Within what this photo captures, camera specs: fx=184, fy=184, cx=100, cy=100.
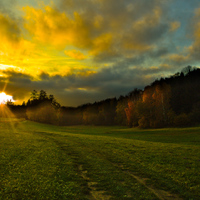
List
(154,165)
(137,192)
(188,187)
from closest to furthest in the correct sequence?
(137,192)
(188,187)
(154,165)

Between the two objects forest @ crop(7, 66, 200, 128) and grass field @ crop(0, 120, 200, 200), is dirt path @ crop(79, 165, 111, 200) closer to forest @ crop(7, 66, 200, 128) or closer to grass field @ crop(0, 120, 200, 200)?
grass field @ crop(0, 120, 200, 200)

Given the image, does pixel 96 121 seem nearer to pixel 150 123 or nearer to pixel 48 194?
pixel 150 123

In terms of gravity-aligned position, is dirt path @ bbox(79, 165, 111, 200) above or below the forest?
below

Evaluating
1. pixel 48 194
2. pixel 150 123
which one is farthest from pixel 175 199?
pixel 150 123

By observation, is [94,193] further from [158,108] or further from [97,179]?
[158,108]

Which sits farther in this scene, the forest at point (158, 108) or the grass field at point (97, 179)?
the forest at point (158, 108)

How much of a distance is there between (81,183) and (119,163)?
6846 mm

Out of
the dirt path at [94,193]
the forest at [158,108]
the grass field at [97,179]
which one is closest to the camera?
the dirt path at [94,193]

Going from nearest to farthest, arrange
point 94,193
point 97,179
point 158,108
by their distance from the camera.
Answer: point 94,193 < point 97,179 < point 158,108

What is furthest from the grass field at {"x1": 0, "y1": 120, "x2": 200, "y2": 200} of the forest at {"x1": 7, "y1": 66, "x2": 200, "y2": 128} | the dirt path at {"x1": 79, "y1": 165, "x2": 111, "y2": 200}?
the forest at {"x1": 7, "y1": 66, "x2": 200, "y2": 128}

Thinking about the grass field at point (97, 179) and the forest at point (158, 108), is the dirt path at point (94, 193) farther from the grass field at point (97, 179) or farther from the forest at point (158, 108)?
the forest at point (158, 108)

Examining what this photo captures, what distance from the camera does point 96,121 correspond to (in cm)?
16888

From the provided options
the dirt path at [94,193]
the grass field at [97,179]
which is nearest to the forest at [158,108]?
the grass field at [97,179]

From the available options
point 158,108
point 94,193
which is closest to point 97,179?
point 94,193
